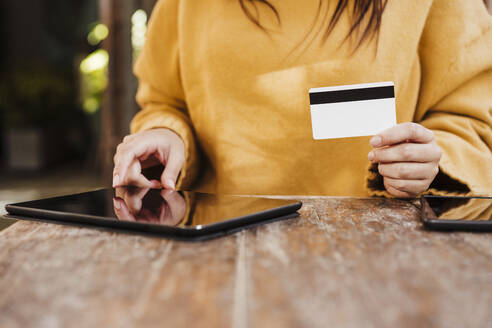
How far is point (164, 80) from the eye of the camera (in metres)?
0.87

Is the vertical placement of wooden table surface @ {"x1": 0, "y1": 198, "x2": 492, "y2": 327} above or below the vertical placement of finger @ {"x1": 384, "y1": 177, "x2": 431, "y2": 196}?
above

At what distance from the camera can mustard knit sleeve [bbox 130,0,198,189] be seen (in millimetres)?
787

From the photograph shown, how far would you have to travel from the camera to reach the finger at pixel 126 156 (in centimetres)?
54

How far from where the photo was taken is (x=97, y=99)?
454 cm

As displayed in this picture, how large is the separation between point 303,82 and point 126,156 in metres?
0.36

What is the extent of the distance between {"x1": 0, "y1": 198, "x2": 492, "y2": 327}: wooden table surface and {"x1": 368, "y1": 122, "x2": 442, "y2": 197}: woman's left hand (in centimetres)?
17

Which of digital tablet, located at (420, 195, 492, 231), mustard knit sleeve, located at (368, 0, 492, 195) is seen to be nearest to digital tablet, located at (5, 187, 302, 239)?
digital tablet, located at (420, 195, 492, 231)

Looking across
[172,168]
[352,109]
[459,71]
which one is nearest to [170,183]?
[172,168]

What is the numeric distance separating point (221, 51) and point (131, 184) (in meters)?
0.32

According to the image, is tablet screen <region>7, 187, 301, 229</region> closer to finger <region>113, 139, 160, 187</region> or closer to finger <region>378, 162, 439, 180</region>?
finger <region>113, 139, 160, 187</region>

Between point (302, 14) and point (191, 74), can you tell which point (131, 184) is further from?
point (302, 14)

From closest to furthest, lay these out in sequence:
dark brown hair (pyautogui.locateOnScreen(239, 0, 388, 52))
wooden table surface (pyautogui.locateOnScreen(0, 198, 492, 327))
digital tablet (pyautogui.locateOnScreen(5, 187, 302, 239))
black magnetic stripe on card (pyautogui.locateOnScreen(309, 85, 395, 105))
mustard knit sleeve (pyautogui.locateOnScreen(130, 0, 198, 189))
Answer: wooden table surface (pyautogui.locateOnScreen(0, 198, 492, 327)) → digital tablet (pyautogui.locateOnScreen(5, 187, 302, 239)) → black magnetic stripe on card (pyautogui.locateOnScreen(309, 85, 395, 105)) → dark brown hair (pyautogui.locateOnScreen(239, 0, 388, 52)) → mustard knit sleeve (pyautogui.locateOnScreen(130, 0, 198, 189))

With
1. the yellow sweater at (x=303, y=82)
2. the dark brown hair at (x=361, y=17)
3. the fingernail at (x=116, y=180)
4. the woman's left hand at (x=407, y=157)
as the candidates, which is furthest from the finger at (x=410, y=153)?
the fingernail at (x=116, y=180)

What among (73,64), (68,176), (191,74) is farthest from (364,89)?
(73,64)
